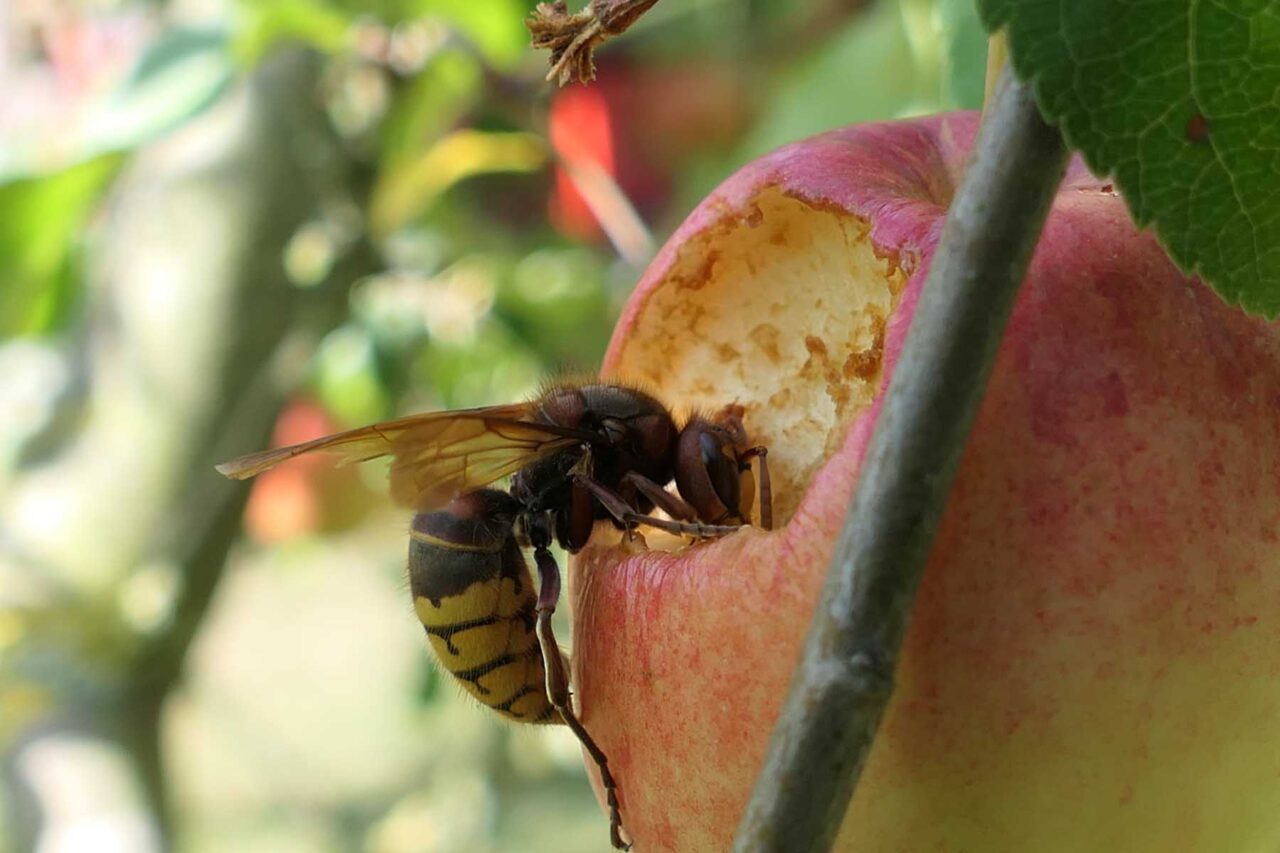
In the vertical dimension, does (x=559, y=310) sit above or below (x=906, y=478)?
below

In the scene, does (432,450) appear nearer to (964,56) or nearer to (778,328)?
(778,328)

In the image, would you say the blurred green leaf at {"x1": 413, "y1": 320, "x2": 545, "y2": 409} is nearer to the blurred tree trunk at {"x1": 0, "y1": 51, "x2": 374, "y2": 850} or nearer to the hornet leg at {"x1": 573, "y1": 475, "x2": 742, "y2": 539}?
the blurred tree trunk at {"x1": 0, "y1": 51, "x2": 374, "y2": 850}

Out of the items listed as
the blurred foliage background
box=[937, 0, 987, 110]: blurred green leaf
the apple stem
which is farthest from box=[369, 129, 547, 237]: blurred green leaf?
the apple stem

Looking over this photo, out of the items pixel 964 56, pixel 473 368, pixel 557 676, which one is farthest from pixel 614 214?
pixel 557 676

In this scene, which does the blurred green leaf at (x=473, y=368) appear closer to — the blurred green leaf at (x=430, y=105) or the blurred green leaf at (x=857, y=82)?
the blurred green leaf at (x=430, y=105)

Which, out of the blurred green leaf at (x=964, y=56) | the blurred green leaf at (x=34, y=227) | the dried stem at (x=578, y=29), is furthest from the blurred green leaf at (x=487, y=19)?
the dried stem at (x=578, y=29)

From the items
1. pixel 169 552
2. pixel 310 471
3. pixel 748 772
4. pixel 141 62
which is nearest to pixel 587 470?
pixel 748 772

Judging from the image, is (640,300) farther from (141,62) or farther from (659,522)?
(141,62)
